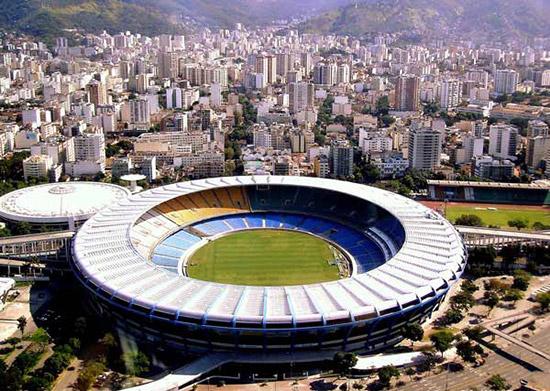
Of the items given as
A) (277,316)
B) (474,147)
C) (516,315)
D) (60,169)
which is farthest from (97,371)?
(474,147)

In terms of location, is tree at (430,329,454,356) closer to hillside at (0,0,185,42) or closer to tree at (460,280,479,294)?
tree at (460,280,479,294)

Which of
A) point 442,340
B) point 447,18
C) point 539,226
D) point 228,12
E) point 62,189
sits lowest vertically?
point 442,340

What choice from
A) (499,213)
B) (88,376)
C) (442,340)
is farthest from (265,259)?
(499,213)

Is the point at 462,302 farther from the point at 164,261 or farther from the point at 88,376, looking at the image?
the point at 88,376

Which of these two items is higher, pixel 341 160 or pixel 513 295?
pixel 341 160

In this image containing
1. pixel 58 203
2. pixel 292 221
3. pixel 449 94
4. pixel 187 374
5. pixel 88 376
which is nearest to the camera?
pixel 88 376

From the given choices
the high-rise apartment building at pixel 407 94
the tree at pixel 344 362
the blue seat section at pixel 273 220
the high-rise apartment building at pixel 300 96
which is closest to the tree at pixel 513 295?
the tree at pixel 344 362

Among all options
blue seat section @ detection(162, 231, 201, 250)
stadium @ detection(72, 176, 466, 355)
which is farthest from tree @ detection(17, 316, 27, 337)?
blue seat section @ detection(162, 231, 201, 250)
